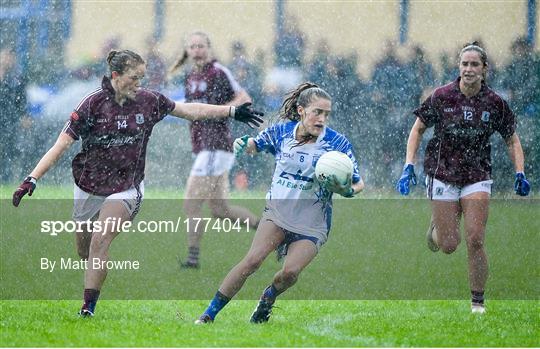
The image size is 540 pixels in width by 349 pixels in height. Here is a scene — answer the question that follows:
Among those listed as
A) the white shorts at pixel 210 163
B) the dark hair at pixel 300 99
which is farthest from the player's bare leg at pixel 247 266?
the white shorts at pixel 210 163

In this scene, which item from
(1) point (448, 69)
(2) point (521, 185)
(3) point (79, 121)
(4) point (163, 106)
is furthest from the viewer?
(1) point (448, 69)

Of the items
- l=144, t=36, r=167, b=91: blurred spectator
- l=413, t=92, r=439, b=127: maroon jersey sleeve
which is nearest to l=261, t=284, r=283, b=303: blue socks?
l=413, t=92, r=439, b=127: maroon jersey sleeve

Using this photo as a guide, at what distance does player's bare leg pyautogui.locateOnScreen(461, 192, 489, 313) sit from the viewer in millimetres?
8031

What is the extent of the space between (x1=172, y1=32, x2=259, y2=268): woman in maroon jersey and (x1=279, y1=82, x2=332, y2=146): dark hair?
2.78 metres

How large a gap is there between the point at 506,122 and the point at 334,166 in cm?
184

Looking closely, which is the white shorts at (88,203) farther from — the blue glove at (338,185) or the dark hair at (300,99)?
the blue glove at (338,185)

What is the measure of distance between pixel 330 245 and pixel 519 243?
6.68 feet

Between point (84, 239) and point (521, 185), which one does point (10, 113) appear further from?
point (521, 185)

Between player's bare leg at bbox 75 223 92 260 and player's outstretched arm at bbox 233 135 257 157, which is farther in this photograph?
player's bare leg at bbox 75 223 92 260

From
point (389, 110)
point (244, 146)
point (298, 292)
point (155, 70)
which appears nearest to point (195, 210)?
point (298, 292)

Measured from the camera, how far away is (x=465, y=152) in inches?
326

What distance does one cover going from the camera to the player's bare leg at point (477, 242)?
8.03m

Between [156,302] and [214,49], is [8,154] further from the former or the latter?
[156,302]

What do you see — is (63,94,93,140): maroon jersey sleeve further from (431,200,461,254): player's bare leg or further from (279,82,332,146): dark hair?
(431,200,461,254): player's bare leg
